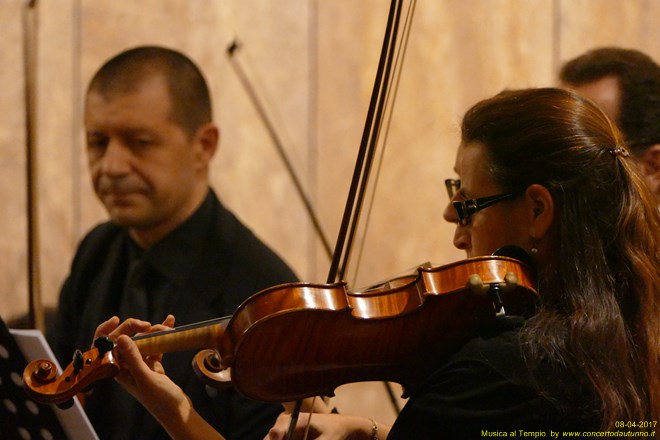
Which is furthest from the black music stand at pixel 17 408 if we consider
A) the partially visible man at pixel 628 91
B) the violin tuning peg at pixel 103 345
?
the partially visible man at pixel 628 91

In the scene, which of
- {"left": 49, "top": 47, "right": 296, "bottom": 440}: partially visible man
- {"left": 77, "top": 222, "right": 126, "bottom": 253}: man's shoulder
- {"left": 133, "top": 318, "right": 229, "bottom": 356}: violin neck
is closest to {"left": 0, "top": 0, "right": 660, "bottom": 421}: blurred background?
{"left": 77, "top": 222, "right": 126, "bottom": 253}: man's shoulder

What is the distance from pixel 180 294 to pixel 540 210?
105cm

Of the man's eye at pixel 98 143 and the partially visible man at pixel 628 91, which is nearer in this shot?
the partially visible man at pixel 628 91

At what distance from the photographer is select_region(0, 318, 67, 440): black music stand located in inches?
61.7

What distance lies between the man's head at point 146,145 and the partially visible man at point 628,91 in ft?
2.99

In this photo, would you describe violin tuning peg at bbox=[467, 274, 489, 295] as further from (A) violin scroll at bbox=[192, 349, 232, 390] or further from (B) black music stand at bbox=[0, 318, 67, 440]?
(B) black music stand at bbox=[0, 318, 67, 440]

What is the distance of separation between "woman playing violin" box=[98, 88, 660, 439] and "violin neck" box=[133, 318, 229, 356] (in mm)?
25

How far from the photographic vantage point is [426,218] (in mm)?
3312

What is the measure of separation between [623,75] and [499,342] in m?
1.03

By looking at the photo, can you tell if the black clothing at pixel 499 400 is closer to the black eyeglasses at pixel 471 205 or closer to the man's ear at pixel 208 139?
the black eyeglasses at pixel 471 205

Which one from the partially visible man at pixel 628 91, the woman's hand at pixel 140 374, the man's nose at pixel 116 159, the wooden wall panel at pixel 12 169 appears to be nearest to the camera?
the woman's hand at pixel 140 374

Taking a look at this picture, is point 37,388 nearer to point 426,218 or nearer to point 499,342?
point 499,342

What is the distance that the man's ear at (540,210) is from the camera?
4.68 ft

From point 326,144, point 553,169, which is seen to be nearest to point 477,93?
point 326,144
